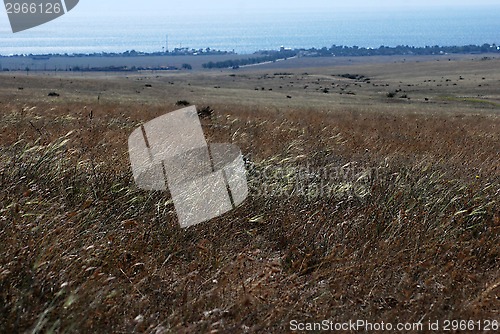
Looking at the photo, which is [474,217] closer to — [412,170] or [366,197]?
[366,197]

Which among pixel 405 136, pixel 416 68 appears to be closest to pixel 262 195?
pixel 405 136

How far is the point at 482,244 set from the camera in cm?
573

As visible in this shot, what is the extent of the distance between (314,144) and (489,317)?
23.3 feet

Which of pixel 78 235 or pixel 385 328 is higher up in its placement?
pixel 78 235
